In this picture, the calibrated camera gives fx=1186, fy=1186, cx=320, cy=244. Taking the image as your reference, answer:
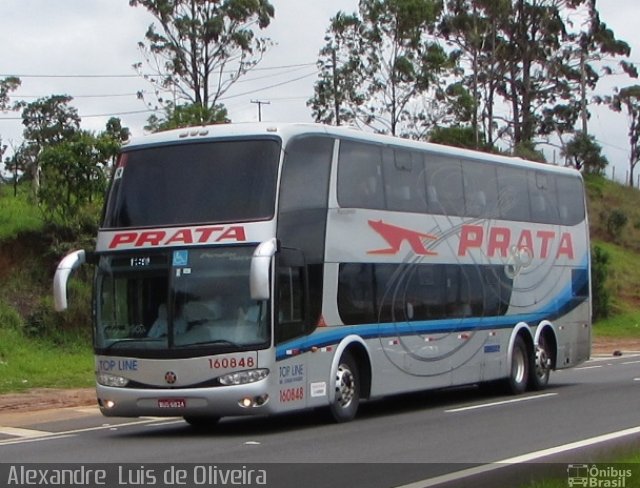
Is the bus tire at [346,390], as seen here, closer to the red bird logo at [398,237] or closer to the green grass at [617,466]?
the red bird logo at [398,237]

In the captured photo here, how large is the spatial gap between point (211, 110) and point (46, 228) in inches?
409

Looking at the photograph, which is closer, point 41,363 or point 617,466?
point 617,466

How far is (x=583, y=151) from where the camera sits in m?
59.9

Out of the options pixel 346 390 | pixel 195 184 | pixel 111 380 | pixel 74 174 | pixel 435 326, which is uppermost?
pixel 74 174

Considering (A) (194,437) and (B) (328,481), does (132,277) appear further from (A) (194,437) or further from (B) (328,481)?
(B) (328,481)

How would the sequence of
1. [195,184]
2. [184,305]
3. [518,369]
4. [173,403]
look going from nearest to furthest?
[173,403]
[184,305]
[195,184]
[518,369]

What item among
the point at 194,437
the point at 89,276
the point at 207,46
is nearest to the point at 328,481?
the point at 194,437

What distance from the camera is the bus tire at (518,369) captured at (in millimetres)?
20781

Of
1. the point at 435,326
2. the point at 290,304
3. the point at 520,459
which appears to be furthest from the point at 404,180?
the point at 520,459

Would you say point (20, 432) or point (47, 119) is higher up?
point (47, 119)

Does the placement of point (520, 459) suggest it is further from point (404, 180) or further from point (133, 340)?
point (404, 180)

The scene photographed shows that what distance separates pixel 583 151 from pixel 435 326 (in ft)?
142

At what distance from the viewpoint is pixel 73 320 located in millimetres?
27703

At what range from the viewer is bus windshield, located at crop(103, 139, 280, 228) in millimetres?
14953
